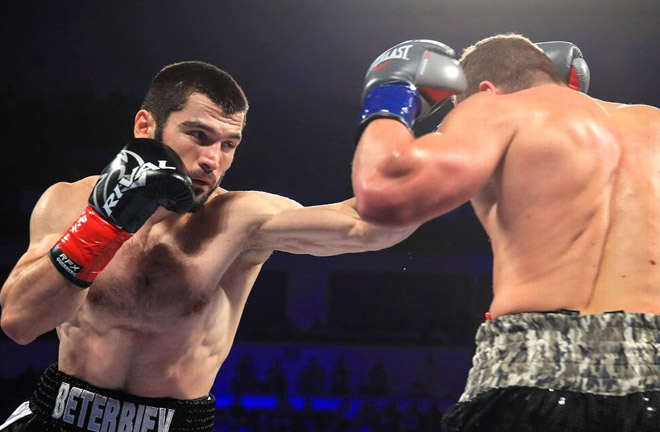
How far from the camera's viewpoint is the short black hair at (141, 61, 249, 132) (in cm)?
258

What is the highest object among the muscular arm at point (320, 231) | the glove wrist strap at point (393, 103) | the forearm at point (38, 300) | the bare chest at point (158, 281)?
the glove wrist strap at point (393, 103)

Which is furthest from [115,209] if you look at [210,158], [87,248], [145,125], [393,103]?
[393,103]

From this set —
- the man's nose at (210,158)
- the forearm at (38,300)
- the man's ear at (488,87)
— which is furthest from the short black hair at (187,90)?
the man's ear at (488,87)

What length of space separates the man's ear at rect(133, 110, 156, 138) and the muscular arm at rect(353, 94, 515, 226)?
1.33 m

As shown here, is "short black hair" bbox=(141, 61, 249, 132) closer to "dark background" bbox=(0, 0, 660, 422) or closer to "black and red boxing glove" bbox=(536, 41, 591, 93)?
"black and red boxing glove" bbox=(536, 41, 591, 93)

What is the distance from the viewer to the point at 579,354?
4.50 ft

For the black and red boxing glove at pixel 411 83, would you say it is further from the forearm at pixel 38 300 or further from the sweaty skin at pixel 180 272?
the forearm at pixel 38 300

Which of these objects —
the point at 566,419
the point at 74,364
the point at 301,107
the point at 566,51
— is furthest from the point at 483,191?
the point at 301,107

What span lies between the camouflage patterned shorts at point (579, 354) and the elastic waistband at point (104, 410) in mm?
1190

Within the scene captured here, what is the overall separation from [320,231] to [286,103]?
7.07 m

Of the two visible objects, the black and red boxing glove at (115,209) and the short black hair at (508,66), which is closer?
the short black hair at (508,66)

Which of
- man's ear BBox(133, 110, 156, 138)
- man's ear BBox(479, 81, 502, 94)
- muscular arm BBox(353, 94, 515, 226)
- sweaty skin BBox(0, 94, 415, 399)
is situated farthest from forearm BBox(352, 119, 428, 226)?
man's ear BBox(133, 110, 156, 138)

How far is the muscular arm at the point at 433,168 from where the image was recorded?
146 cm

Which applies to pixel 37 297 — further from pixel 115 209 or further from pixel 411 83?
pixel 411 83
